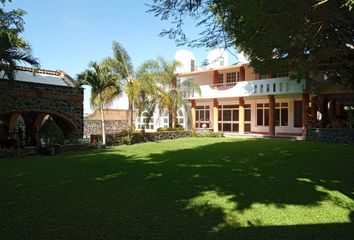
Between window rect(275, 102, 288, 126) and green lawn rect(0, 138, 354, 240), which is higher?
window rect(275, 102, 288, 126)

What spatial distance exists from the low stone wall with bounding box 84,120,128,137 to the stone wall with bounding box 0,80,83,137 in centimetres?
955

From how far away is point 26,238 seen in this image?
439cm

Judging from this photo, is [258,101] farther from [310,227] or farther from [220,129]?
[310,227]

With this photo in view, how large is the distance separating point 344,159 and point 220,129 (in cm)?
1808

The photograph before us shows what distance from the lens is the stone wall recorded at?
14203 millimetres

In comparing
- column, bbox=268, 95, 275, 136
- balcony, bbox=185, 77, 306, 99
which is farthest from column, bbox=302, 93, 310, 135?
column, bbox=268, 95, 275, 136

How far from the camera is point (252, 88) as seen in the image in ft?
81.0

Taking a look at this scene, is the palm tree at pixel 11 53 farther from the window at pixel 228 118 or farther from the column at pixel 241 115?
the window at pixel 228 118

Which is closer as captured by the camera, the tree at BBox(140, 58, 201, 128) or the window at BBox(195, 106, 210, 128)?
the tree at BBox(140, 58, 201, 128)

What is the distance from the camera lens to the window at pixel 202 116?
3081cm

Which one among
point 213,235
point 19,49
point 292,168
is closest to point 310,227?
point 213,235

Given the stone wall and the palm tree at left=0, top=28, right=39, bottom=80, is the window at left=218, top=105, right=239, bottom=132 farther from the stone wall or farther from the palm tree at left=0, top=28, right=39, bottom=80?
the palm tree at left=0, top=28, right=39, bottom=80

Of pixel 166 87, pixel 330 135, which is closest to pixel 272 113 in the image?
pixel 330 135

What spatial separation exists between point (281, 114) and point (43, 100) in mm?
17900
